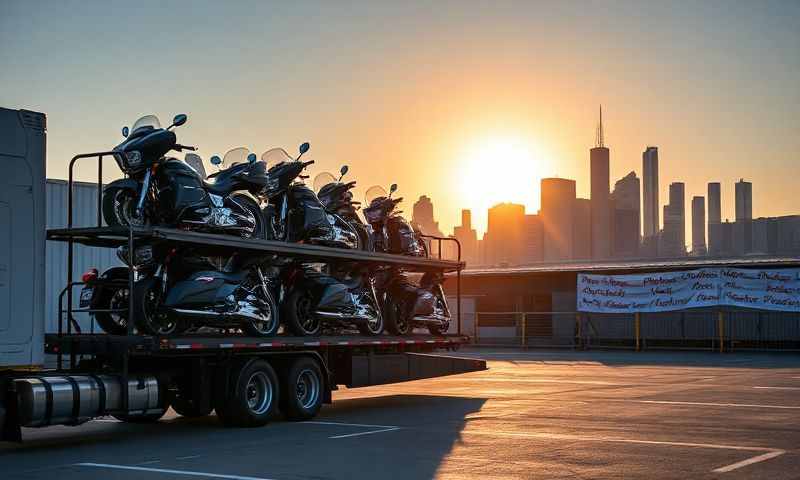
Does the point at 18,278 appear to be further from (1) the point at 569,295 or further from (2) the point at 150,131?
(1) the point at 569,295

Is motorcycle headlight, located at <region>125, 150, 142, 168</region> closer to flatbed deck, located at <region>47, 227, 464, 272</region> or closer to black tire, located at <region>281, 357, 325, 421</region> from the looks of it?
flatbed deck, located at <region>47, 227, 464, 272</region>

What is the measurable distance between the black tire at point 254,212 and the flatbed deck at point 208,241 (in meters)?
0.43

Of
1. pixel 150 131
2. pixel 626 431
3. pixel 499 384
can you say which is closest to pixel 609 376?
pixel 499 384

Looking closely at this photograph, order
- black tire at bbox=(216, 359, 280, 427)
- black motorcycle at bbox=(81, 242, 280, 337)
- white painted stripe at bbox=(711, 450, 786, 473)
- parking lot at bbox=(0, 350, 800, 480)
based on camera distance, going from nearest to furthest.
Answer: white painted stripe at bbox=(711, 450, 786, 473), parking lot at bbox=(0, 350, 800, 480), black motorcycle at bbox=(81, 242, 280, 337), black tire at bbox=(216, 359, 280, 427)

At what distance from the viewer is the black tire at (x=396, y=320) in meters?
19.9

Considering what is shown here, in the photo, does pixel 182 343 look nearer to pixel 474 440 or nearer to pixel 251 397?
pixel 251 397

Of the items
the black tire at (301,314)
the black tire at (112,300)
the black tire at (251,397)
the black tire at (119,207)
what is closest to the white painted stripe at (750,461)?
the black tire at (251,397)

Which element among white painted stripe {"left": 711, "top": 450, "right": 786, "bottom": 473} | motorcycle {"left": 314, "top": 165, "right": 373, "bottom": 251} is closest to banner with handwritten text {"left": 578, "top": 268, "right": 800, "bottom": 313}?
motorcycle {"left": 314, "top": 165, "right": 373, "bottom": 251}

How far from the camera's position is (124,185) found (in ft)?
46.8

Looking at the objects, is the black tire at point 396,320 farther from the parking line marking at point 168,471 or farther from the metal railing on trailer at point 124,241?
the parking line marking at point 168,471

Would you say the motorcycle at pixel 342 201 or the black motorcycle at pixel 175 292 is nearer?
the black motorcycle at pixel 175 292

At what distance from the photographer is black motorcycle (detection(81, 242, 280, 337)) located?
46.5 feet

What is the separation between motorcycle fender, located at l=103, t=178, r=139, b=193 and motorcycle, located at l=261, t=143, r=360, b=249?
3.03 metres

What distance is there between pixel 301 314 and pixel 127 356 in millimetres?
4209
